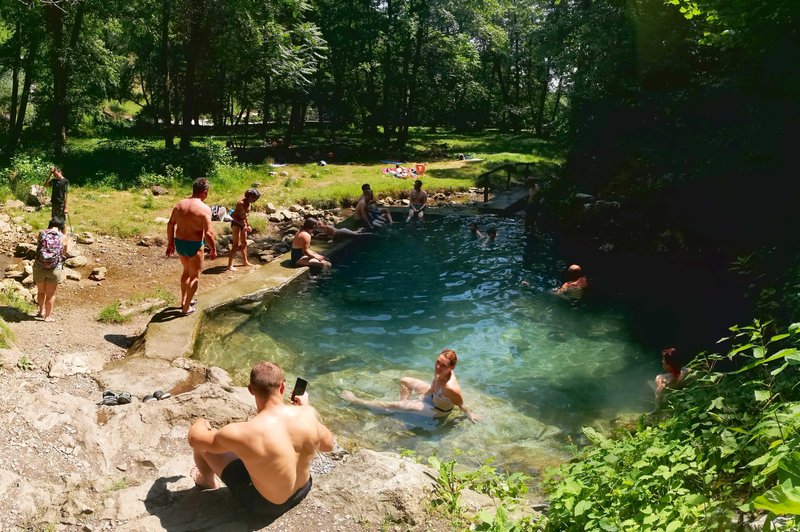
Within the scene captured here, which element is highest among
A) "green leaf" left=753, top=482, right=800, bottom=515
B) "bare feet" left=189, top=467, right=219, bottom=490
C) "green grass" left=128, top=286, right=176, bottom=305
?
"green leaf" left=753, top=482, right=800, bottom=515

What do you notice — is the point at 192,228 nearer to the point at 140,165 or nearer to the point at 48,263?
the point at 48,263

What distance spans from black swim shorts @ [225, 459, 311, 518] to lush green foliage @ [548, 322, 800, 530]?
6.13ft

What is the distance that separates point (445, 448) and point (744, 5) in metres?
8.10

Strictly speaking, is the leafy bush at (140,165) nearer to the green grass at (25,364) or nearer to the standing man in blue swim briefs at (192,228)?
the standing man in blue swim briefs at (192,228)

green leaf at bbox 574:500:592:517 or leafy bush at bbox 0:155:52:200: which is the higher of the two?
leafy bush at bbox 0:155:52:200

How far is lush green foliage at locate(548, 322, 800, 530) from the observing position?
3.05 meters

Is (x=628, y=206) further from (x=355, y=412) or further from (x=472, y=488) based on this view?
(x=472, y=488)

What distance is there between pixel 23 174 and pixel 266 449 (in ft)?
51.6

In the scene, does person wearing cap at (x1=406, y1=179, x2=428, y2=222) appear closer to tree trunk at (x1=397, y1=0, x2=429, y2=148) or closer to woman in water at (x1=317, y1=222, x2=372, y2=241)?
woman in water at (x1=317, y1=222, x2=372, y2=241)

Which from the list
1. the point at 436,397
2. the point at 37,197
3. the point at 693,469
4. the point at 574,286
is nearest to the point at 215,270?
the point at 37,197

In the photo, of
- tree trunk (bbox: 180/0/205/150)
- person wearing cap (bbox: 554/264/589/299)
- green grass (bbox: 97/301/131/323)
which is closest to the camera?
green grass (bbox: 97/301/131/323)

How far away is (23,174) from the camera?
52.0 ft

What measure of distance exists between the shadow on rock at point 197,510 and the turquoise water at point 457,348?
2.39 m

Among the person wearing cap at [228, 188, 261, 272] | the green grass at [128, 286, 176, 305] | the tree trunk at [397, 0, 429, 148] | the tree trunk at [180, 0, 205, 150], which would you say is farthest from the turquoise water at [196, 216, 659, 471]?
the tree trunk at [397, 0, 429, 148]
